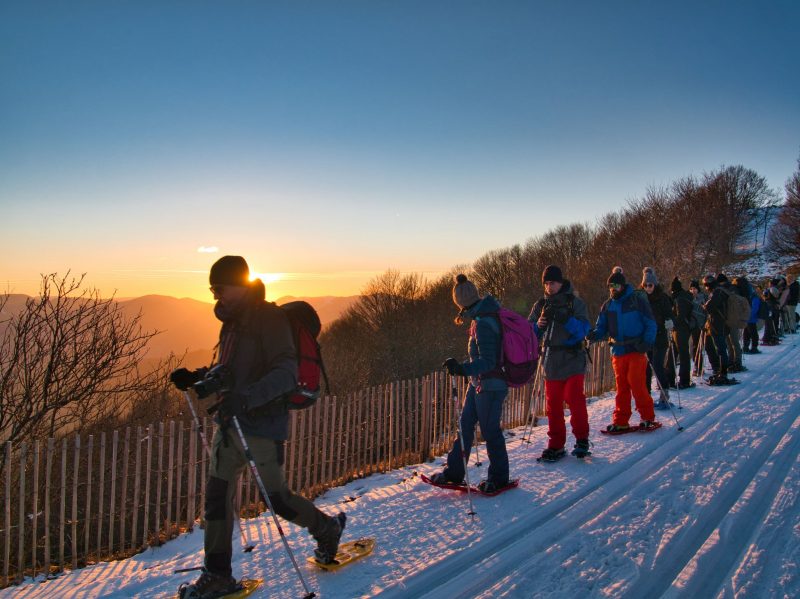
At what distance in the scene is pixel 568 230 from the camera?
5591cm

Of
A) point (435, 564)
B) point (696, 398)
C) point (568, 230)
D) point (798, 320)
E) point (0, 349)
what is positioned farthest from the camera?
point (568, 230)

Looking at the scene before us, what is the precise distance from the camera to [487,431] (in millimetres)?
4840

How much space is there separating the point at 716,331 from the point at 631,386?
17.8 feet

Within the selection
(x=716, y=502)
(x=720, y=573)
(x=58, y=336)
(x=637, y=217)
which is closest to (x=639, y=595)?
(x=720, y=573)

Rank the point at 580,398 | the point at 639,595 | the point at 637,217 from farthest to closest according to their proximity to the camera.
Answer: the point at 637,217 < the point at 580,398 < the point at 639,595

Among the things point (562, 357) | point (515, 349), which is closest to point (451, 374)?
point (515, 349)

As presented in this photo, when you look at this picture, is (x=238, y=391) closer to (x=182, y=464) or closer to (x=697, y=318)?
(x=182, y=464)

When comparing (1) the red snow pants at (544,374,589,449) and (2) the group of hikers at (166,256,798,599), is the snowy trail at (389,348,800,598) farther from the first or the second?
(2) the group of hikers at (166,256,798,599)

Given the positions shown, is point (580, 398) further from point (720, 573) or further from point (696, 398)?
point (696, 398)

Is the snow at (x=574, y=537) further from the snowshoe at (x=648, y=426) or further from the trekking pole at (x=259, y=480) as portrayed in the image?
the snowshoe at (x=648, y=426)

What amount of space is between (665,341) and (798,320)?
18.8 meters

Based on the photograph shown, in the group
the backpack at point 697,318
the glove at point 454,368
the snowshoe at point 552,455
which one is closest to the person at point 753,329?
the backpack at point 697,318

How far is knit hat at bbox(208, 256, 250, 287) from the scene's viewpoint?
313 cm

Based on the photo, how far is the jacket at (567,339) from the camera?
575 cm
